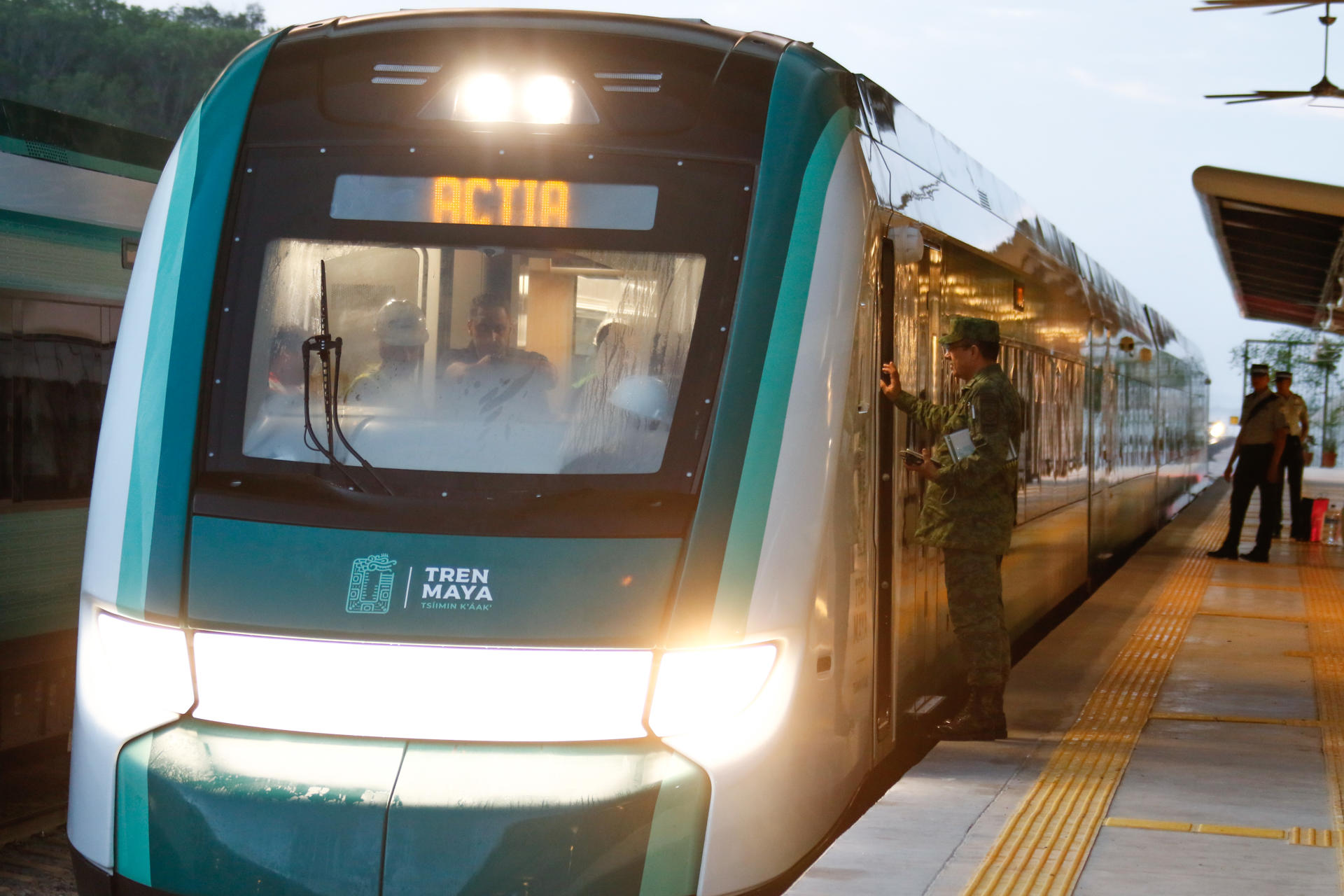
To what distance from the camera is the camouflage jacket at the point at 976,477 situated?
610 cm

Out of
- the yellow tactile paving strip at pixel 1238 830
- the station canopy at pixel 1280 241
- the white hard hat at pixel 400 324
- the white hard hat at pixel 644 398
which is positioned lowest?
the yellow tactile paving strip at pixel 1238 830

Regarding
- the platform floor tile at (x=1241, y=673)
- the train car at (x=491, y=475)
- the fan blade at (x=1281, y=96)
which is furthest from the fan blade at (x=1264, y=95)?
the train car at (x=491, y=475)

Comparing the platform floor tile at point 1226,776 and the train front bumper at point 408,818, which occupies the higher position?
the train front bumper at point 408,818

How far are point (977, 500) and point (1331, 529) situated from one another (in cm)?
1363

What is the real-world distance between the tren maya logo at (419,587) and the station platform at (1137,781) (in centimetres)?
111

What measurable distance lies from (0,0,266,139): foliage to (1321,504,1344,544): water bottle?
31232 millimetres

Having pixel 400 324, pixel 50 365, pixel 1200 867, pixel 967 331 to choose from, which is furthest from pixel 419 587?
pixel 50 365

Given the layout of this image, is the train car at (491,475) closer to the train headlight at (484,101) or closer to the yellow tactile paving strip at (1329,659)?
the train headlight at (484,101)

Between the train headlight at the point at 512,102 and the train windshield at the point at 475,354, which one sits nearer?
the train windshield at the point at 475,354

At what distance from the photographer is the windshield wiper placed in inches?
167

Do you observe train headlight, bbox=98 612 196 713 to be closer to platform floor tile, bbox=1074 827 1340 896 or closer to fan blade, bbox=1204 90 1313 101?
platform floor tile, bbox=1074 827 1340 896

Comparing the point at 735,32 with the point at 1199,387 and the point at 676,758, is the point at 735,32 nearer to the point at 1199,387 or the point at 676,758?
the point at 676,758

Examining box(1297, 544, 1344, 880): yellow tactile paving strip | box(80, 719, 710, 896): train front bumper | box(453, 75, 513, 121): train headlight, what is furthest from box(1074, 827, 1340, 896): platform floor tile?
box(453, 75, 513, 121): train headlight

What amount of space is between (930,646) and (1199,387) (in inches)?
959
